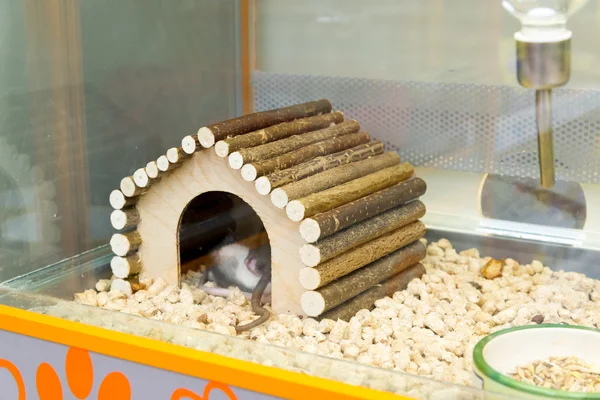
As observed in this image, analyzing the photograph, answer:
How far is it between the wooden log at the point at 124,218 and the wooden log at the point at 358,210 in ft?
1.20

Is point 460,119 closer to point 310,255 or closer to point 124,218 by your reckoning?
point 310,255

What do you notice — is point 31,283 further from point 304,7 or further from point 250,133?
point 304,7

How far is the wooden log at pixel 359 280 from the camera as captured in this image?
1388 millimetres

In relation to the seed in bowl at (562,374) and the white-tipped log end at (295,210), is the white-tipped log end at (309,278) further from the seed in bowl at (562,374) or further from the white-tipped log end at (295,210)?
the seed in bowl at (562,374)

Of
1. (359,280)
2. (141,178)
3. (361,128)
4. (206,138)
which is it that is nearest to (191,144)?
(206,138)

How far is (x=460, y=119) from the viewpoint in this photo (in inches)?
66.7

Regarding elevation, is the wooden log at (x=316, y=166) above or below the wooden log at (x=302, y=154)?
below

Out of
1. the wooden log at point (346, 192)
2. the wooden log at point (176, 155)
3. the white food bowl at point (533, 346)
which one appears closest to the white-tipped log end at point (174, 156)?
the wooden log at point (176, 155)

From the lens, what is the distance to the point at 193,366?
111cm

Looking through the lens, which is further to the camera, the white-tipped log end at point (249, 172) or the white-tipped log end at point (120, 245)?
the white-tipped log end at point (120, 245)

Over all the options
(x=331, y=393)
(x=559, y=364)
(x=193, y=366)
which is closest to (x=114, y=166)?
(x=193, y=366)

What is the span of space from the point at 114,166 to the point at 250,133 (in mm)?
326

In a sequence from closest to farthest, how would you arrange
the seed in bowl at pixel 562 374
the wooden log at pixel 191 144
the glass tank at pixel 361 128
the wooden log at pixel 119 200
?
the seed in bowl at pixel 562 374 → the glass tank at pixel 361 128 → the wooden log at pixel 191 144 → the wooden log at pixel 119 200

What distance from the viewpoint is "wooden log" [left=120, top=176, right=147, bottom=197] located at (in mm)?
1521
